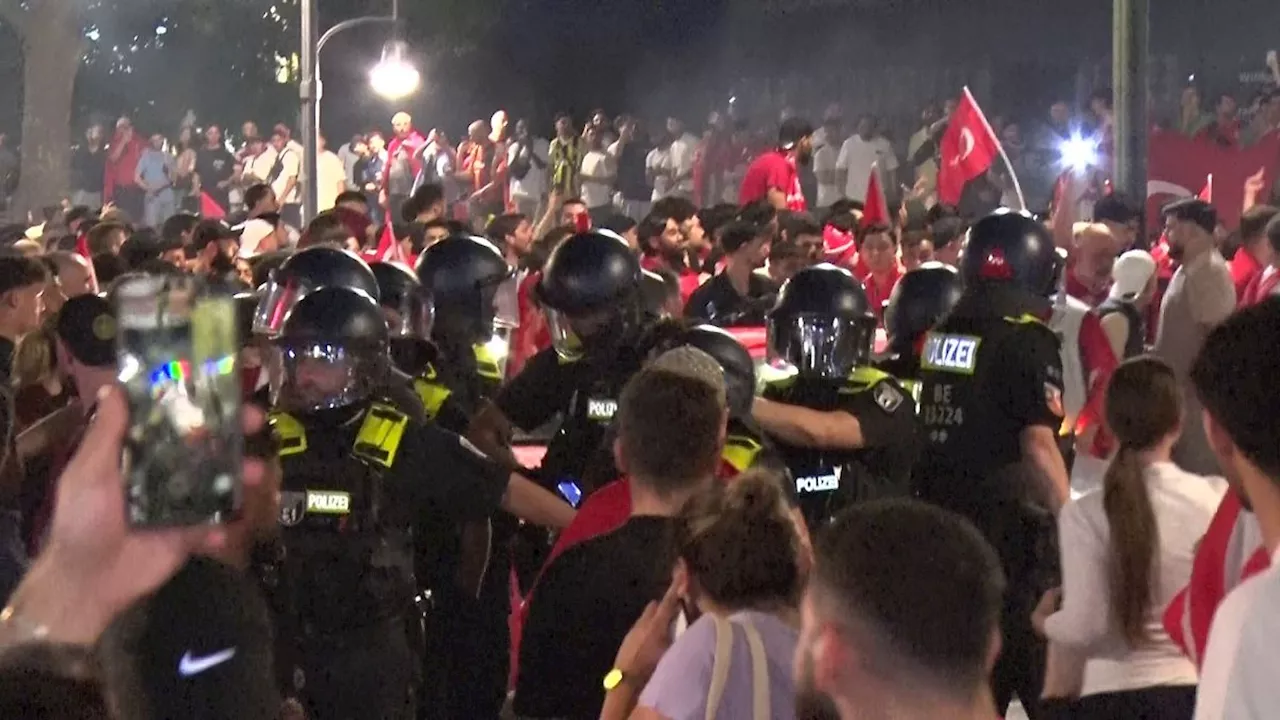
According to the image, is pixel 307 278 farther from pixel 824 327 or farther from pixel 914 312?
pixel 914 312

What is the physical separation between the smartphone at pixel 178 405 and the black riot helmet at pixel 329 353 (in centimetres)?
279

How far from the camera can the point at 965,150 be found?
12742 millimetres

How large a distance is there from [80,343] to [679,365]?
1766mm

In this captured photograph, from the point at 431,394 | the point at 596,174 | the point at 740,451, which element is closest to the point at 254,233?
the point at 431,394

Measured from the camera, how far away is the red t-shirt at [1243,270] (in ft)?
34.2

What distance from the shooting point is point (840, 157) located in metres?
20.2

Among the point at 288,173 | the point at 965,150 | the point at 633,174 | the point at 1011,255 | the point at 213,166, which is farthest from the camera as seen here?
the point at 213,166

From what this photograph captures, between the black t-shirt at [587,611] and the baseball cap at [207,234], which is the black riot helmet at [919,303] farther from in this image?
the baseball cap at [207,234]

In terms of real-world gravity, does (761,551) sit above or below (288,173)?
above

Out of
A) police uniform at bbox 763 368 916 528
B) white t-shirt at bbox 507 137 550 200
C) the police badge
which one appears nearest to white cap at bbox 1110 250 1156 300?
police uniform at bbox 763 368 916 528

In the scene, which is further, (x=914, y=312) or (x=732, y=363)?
(x=914, y=312)

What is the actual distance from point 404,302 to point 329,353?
1647 millimetres

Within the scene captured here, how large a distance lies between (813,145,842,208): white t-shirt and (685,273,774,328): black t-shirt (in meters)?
10.3

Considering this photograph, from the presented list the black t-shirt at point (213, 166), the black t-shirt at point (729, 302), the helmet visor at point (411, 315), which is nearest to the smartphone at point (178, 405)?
the helmet visor at point (411, 315)
